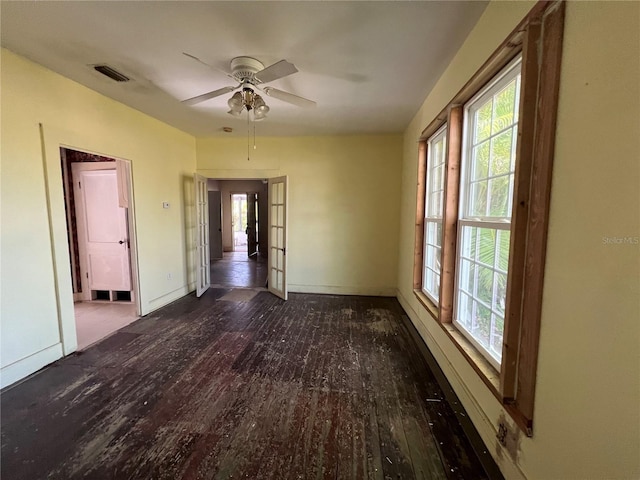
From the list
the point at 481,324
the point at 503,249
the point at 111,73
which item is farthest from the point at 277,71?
the point at 481,324

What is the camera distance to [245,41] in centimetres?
210

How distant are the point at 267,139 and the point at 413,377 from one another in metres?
4.20

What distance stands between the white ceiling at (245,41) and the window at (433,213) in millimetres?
619

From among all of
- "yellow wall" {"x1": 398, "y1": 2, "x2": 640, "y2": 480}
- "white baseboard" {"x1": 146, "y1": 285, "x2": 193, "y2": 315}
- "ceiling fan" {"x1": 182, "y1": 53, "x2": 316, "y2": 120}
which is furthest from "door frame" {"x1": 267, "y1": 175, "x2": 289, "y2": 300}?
"yellow wall" {"x1": 398, "y1": 2, "x2": 640, "y2": 480}

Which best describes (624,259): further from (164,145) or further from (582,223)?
(164,145)

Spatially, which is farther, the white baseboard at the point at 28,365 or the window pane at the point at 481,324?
the white baseboard at the point at 28,365

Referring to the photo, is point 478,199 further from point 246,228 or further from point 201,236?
point 246,228

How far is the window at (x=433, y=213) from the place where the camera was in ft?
10.0

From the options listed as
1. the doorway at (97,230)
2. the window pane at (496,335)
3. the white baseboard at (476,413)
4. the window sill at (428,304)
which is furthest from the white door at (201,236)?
the window pane at (496,335)

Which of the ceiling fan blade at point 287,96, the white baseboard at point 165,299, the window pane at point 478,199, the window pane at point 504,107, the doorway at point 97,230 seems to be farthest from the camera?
the doorway at point 97,230

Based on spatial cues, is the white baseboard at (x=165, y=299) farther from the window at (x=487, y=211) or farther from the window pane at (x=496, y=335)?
the window pane at (x=496, y=335)

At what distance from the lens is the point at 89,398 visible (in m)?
2.12

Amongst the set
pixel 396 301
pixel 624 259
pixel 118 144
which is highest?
pixel 118 144

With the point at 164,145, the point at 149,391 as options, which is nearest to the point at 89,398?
the point at 149,391
